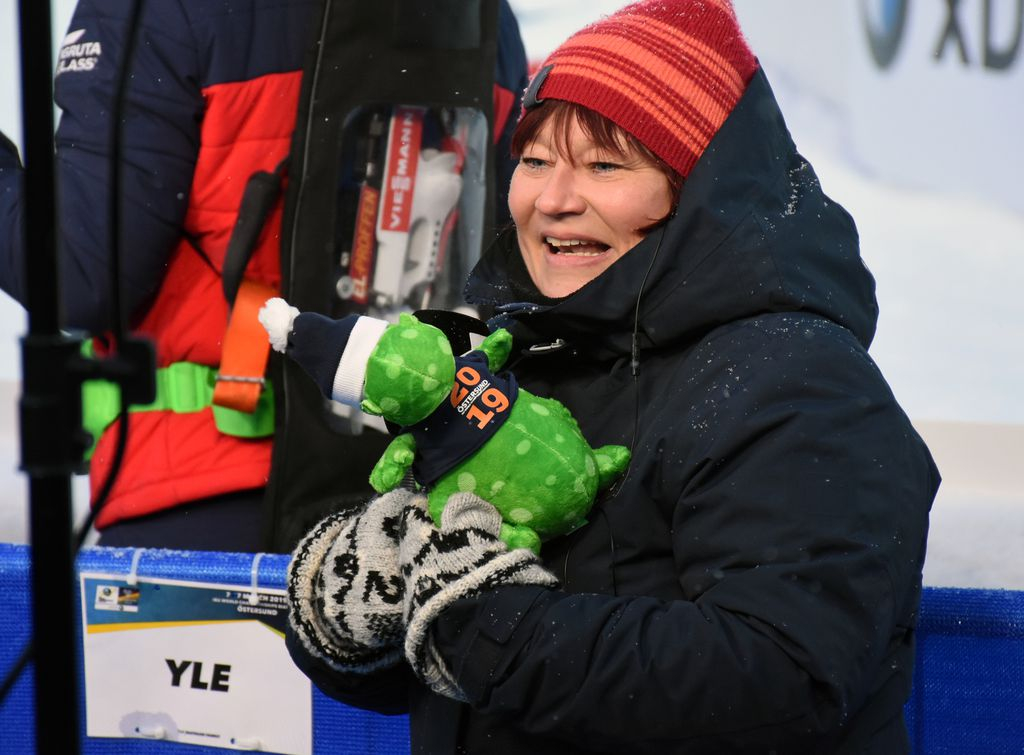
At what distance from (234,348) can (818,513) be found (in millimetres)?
1199

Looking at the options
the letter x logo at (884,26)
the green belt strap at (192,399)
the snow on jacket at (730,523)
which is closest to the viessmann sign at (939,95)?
the letter x logo at (884,26)

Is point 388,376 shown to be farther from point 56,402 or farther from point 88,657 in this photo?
point 88,657

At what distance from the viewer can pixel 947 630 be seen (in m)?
1.73

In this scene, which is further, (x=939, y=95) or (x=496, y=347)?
(x=939, y=95)

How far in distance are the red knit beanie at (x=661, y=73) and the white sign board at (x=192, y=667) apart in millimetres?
908

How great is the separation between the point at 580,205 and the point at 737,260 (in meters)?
0.22

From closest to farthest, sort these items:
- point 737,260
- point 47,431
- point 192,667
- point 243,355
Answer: point 47,431, point 737,260, point 192,667, point 243,355

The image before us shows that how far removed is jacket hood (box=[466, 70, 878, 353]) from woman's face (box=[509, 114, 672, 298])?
0.15ft

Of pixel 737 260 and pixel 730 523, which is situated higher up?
pixel 737 260

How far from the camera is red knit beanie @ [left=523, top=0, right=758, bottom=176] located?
4.39 ft

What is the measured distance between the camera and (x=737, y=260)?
121 centimetres

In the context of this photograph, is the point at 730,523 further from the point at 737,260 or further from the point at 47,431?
the point at 47,431

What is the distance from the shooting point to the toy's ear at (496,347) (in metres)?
1.38

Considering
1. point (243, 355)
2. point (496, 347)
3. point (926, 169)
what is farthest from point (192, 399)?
point (926, 169)
